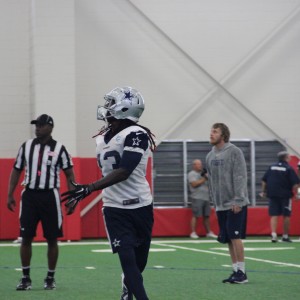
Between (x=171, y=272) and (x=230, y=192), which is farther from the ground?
(x=230, y=192)

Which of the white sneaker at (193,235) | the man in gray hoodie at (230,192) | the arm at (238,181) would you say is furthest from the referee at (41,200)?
the white sneaker at (193,235)

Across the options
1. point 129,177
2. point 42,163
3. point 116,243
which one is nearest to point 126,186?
point 129,177

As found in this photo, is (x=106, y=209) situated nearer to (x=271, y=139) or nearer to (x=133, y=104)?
(x=133, y=104)

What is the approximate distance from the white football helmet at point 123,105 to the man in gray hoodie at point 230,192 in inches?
125

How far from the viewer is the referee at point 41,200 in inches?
380

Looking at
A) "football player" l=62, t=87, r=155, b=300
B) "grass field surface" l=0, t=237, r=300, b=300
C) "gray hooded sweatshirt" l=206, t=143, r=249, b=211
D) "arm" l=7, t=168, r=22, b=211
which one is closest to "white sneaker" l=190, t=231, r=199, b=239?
"grass field surface" l=0, t=237, r=300, b=300

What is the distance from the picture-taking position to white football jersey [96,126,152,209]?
672cm

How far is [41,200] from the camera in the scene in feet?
31.7

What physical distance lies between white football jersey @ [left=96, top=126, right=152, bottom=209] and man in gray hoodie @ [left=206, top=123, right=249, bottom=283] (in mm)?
3213

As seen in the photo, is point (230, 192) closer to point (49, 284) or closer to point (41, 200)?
point (41, 200)

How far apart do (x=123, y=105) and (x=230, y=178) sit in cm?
334

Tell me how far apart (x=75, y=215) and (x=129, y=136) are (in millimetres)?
12739

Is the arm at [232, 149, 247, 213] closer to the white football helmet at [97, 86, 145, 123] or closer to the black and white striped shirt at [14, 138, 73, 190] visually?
the black and white striped shirt at [14, 138, 73, 190]

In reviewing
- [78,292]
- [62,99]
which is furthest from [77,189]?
[62,99]
